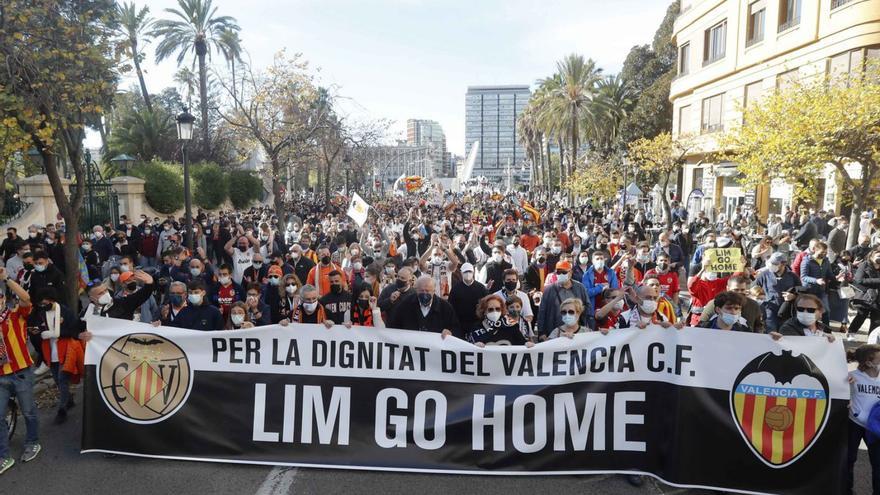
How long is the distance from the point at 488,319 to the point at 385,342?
1240 mm

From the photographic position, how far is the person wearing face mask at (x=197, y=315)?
20.6 ft

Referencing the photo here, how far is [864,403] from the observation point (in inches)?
174

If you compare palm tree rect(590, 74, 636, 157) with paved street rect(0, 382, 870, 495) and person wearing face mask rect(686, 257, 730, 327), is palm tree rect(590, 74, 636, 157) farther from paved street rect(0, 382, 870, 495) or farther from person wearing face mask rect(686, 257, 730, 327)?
→ paved street rect(0, 382, 870, 495)

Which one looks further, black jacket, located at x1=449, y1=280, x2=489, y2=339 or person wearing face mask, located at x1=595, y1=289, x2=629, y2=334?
black jacket, located at x1=449, y1=280, x2=489, y2=339

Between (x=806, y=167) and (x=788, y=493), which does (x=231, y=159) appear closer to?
(x=806, y=167)

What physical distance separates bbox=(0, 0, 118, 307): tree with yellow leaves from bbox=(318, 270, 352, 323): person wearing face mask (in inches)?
152

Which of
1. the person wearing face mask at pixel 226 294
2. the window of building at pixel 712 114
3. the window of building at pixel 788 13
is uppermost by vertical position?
the window of building at pixel 788 13

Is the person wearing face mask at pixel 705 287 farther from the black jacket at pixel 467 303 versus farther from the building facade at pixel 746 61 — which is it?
the building facade at pixel 746 61

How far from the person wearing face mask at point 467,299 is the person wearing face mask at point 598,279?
73.9 inches

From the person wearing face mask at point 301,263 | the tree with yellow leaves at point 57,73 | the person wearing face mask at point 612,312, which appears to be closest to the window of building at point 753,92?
the person wearing face mask at point 301,263

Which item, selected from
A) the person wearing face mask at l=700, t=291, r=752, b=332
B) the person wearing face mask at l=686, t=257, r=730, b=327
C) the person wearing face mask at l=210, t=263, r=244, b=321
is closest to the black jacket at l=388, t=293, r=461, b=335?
the person wearing face mask at l=700, t=291, r=752, b=332

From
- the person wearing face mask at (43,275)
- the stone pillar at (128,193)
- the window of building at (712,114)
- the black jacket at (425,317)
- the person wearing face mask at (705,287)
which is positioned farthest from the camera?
the window of building at (712,114)

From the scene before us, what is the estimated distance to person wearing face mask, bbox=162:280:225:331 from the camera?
6.28 m

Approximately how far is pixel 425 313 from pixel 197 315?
2452mm
